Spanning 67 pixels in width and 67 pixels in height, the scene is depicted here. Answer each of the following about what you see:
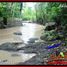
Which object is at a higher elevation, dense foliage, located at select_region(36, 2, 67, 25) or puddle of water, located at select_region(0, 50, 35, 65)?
dense foliage, located at select_region(36, 2, 67, 25)

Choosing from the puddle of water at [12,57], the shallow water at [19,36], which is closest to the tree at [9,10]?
the shallow water at [19,36]

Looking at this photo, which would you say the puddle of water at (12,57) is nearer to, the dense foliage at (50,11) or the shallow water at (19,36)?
the shallow water at (19,36)

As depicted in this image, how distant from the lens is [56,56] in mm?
3225

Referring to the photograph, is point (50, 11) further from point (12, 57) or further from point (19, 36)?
point (12, 57)

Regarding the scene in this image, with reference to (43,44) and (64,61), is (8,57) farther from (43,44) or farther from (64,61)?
(64,61)

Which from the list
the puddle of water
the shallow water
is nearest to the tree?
the shallow water

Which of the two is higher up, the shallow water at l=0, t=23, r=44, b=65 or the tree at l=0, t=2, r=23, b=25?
the tree at l=0, t=2, r=23, b=25

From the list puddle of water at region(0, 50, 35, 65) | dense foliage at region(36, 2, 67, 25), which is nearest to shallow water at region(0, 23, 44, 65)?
puddle of water at region(0, 50, 35, 65)

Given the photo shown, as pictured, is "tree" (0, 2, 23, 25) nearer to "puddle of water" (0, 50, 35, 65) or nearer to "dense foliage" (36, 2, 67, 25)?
"dense foliage" (36, 2, 67, 25)

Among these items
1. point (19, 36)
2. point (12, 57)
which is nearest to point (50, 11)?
A: point (19, 36)

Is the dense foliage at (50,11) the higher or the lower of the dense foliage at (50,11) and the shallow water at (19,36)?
the higher

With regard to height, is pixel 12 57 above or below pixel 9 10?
below

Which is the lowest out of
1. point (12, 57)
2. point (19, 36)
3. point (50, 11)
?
point (12, 57)

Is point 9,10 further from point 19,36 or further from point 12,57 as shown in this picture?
point 12,57
